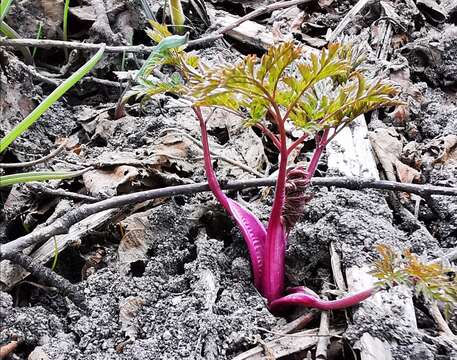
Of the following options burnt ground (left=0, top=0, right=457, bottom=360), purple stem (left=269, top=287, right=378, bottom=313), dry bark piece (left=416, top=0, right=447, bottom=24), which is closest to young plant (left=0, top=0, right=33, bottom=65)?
burnt ground (left=0, top=0, right=457, bottom=360)

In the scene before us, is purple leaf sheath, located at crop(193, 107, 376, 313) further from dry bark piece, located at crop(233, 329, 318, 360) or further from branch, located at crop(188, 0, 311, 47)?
branch, located at crop(188, 0, 311, 47)

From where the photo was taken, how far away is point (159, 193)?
51.2 inches

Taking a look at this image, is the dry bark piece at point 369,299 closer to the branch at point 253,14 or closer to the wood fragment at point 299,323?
the wood fragment at point 299,323

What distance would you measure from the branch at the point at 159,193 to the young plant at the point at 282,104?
5.0 inches

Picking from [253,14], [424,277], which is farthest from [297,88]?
[253,14]

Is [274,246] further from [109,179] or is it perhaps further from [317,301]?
[109,179]

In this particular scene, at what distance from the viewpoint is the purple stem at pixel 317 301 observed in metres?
1.01

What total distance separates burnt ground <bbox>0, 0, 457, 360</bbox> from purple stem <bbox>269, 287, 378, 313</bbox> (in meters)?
0.03

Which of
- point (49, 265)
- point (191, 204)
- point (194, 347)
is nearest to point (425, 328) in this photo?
point (194, 347)

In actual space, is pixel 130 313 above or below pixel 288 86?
below

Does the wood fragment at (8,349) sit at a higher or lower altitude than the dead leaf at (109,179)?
lower

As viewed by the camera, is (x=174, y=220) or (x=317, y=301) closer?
(x=317, y=301)

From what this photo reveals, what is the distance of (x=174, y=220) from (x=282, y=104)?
51cm

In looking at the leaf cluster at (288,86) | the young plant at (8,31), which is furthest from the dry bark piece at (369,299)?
the young plant at (8,31)
